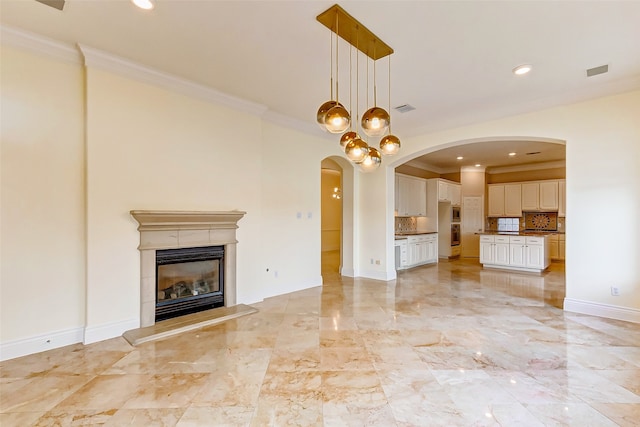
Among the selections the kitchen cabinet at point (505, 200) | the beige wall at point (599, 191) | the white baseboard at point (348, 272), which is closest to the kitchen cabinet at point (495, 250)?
the kitchen cabinet at point (505, 200)

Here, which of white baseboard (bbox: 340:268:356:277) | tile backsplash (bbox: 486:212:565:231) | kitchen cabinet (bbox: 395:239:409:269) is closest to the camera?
white baseboard (bbox: 340:268:356:277)

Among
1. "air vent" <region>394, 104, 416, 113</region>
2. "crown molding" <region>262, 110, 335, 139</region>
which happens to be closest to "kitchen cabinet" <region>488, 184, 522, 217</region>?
"air vent" <region>394, 104, 416, 113</region>

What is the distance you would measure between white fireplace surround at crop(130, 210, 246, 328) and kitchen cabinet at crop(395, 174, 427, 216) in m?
5.02

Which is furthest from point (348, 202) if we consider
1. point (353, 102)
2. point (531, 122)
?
point (531, 122)

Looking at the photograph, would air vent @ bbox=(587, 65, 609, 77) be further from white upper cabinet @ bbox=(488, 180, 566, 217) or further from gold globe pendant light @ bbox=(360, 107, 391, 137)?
white upper cabinet @ bbox=(488, 180, 566, 217)

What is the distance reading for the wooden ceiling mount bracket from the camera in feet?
7.93

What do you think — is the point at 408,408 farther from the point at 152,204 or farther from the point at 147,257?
the point at 152,204

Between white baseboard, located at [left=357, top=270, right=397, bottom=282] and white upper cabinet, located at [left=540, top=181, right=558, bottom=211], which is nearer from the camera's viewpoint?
white baseboard, located at [left=357, top=270, right=397, bottom=282]

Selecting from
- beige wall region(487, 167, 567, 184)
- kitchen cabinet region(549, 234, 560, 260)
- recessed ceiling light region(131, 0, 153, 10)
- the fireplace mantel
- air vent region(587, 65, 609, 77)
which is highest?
recessed ceiling light region(131, 0, 153, 10)

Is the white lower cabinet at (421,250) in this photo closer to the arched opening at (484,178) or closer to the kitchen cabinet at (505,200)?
the arched opening at (484,178)

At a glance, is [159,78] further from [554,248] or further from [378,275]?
[554,248]

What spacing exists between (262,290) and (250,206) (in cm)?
140

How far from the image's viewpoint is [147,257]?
350 cm

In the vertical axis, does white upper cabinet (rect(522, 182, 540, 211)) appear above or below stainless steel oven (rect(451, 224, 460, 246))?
above
